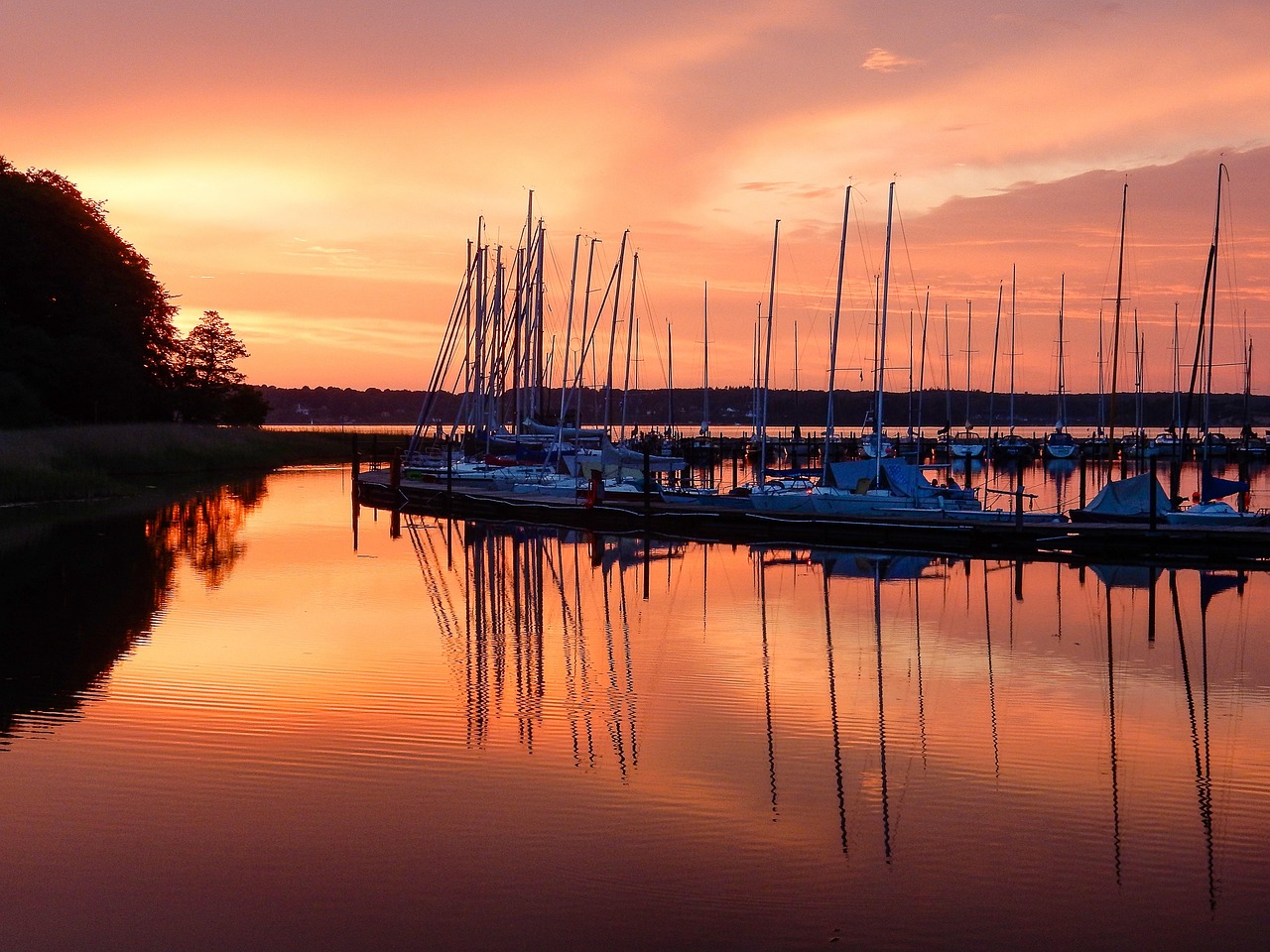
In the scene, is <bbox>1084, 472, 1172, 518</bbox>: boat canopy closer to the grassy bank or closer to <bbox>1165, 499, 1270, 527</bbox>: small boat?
<bbox>1165, 499, 1270, 527</bbox>: small boat

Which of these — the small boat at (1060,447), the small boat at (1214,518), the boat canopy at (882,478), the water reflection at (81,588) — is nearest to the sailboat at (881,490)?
the boat canopy at (882,478)

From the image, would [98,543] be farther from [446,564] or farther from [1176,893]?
[1176,893]

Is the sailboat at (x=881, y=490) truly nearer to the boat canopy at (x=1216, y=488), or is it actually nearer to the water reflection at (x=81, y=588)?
the boat canopy at (x=1216, y=488)

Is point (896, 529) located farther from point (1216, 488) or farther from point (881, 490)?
point (1216, 488)

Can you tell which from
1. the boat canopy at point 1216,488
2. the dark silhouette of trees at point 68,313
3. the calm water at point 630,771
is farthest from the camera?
the dark silhouette of trees at point 68,313

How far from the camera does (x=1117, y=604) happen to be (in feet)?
77.3

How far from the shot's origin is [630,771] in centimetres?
1209

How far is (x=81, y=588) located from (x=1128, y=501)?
2401 centimetres

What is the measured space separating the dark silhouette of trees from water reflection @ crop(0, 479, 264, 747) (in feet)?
69.4

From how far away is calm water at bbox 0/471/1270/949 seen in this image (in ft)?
28.7

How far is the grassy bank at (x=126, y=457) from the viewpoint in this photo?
142ft

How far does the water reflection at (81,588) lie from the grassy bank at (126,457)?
390cm

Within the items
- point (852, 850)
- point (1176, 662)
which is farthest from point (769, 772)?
point (1176, 662)

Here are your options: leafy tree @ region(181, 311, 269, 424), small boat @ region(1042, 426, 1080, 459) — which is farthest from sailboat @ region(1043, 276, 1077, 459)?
leafy tree @ region(181, 311, 269, 424)
